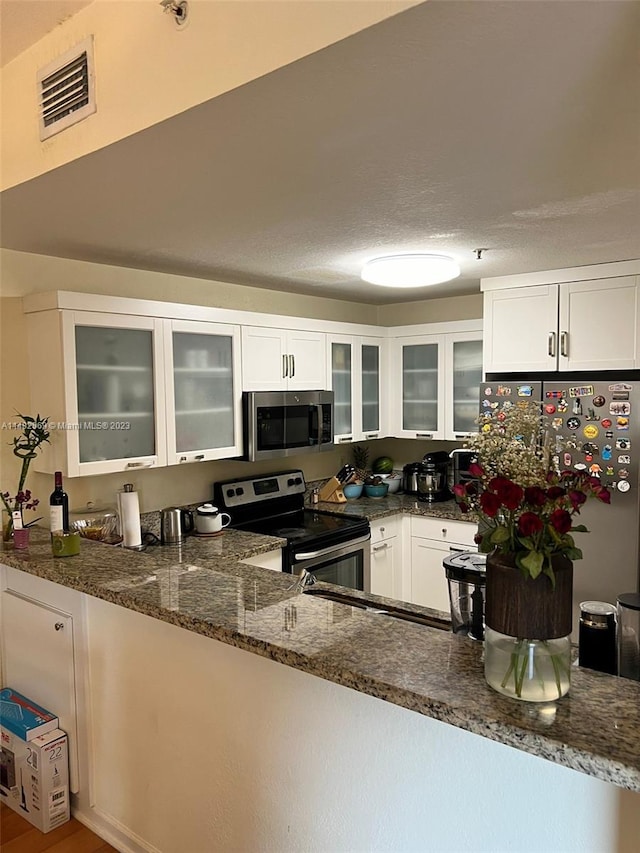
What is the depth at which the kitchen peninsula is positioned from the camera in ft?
4.22

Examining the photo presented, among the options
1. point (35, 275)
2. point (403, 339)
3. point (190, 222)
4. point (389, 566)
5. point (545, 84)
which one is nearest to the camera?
point (545, 84)

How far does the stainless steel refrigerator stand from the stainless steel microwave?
1185mm

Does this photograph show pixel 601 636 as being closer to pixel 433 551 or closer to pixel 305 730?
pixel 305 730

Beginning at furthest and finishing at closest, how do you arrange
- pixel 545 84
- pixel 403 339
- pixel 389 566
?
pixel 403 339 < pixel 389 566 < pixel 545 84

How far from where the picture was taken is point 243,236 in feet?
8.79

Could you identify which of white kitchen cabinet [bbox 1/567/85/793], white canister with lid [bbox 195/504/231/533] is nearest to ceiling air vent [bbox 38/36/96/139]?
white kitchen cabinet [bbox 1/567/85/793]

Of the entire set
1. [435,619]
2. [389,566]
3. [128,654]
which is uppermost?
[435,619]

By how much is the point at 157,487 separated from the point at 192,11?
8.36 ft

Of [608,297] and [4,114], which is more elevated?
[4,114]

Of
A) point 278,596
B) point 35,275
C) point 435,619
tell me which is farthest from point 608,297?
point 35,275

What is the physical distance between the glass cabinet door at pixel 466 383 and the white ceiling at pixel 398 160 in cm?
120

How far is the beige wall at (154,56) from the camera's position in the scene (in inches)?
47.5

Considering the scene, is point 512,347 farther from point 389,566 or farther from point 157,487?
point 157,487

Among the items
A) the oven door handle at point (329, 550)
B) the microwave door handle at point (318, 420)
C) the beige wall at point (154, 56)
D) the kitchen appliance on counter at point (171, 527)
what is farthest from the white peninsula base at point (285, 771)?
the microwave door handle at point (318, 420)
